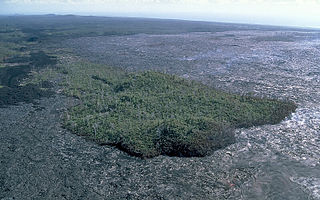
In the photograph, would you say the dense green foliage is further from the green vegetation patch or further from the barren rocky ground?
the barren rocky ground

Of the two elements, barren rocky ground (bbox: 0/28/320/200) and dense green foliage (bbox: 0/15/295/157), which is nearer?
barren rocky ground (bbox: 0/28/320/200)

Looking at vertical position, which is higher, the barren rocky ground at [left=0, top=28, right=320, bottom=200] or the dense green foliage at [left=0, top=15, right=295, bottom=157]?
the dense green foliage at [left=0, top=15, right=295, bottom=157]

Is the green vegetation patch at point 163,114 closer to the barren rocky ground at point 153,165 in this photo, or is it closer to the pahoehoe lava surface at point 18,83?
the barren rocky ground at point 153,165

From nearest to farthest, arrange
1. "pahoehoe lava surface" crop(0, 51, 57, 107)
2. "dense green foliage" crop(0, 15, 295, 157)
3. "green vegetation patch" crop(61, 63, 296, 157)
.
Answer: "green vegetation patch" crop(61, 63, 296, 157), "dense green foliage" crop(0, 15, 295, 157), "pahoehoe lava surface" crop(0, 51, 57, 107)

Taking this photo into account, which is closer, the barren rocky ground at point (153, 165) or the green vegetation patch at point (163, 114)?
the barren rocky ground at point (153, 165)

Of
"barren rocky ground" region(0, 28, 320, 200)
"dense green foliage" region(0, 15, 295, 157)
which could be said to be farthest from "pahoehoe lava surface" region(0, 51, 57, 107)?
"barren rocky ground" region(0, 28, 320, 200)

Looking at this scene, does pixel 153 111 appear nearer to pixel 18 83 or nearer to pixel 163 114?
pixel 163 114

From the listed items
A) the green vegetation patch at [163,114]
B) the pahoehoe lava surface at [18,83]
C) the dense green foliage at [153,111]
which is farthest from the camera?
the pahoehoe lava surface at [18,83]

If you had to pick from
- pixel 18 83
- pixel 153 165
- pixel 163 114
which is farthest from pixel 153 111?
pixel 18 83

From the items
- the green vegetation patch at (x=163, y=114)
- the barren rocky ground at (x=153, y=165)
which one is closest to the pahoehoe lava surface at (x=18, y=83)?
the barren rocky ground at (x=153, y=165)

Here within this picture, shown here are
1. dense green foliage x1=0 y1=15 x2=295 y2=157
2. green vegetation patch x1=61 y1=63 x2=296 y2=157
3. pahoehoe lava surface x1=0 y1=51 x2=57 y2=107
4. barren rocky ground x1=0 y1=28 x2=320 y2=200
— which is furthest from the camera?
pahoehoe lava surface x1=0 y1=51 x2=57 y2=107
